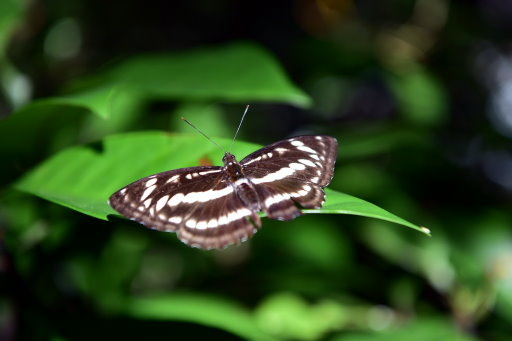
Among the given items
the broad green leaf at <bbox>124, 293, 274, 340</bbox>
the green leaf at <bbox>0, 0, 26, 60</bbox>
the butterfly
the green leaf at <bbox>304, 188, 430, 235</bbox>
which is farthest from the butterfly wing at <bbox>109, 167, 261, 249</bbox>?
the green leaf at <bbox>0, 0, 26, 60</bbox>

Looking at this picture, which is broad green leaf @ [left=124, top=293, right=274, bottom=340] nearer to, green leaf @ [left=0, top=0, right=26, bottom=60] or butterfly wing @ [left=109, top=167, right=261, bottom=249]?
butterfly wing @ [left=109, top=167, right=261, bottom=249]

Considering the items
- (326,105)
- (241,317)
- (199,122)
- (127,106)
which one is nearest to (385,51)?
(326,105)

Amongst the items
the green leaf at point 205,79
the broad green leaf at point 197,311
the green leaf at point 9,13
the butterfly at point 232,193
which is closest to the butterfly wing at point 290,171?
the butterfly at point 232,193

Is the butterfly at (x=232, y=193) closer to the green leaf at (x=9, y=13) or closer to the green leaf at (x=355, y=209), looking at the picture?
the green leaf at (x=355, y=209)

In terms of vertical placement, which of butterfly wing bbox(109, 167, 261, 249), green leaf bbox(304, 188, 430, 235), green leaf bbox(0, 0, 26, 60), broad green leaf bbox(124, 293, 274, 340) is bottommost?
broad green leaf bbox(124, 293, 274, 340)

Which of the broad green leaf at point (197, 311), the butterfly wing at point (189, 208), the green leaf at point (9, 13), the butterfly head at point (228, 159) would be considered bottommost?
the broad green leaf at point (197, 311)

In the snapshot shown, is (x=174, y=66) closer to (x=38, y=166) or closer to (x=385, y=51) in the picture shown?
(x=38, y=166)

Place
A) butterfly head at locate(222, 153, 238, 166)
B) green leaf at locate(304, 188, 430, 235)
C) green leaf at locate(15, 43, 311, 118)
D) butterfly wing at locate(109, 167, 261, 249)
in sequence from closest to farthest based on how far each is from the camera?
green leaf at locate(304, 188, 430, 235) < butterfly wing at locate(109, 167, 261, 249) < butterfly head at locate(222, 153, 238, 166) < green leaf at locate(15, 43, 311, 118)
